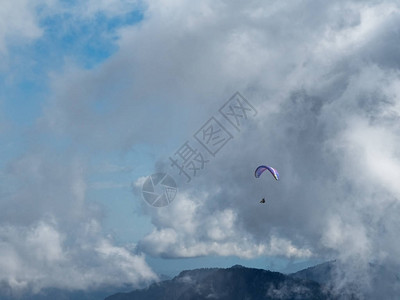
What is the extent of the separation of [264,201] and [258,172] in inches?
586

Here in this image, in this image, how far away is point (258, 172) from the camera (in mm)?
199250

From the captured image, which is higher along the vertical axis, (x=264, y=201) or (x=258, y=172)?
(x=258, y=172)

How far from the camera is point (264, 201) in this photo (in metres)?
192
